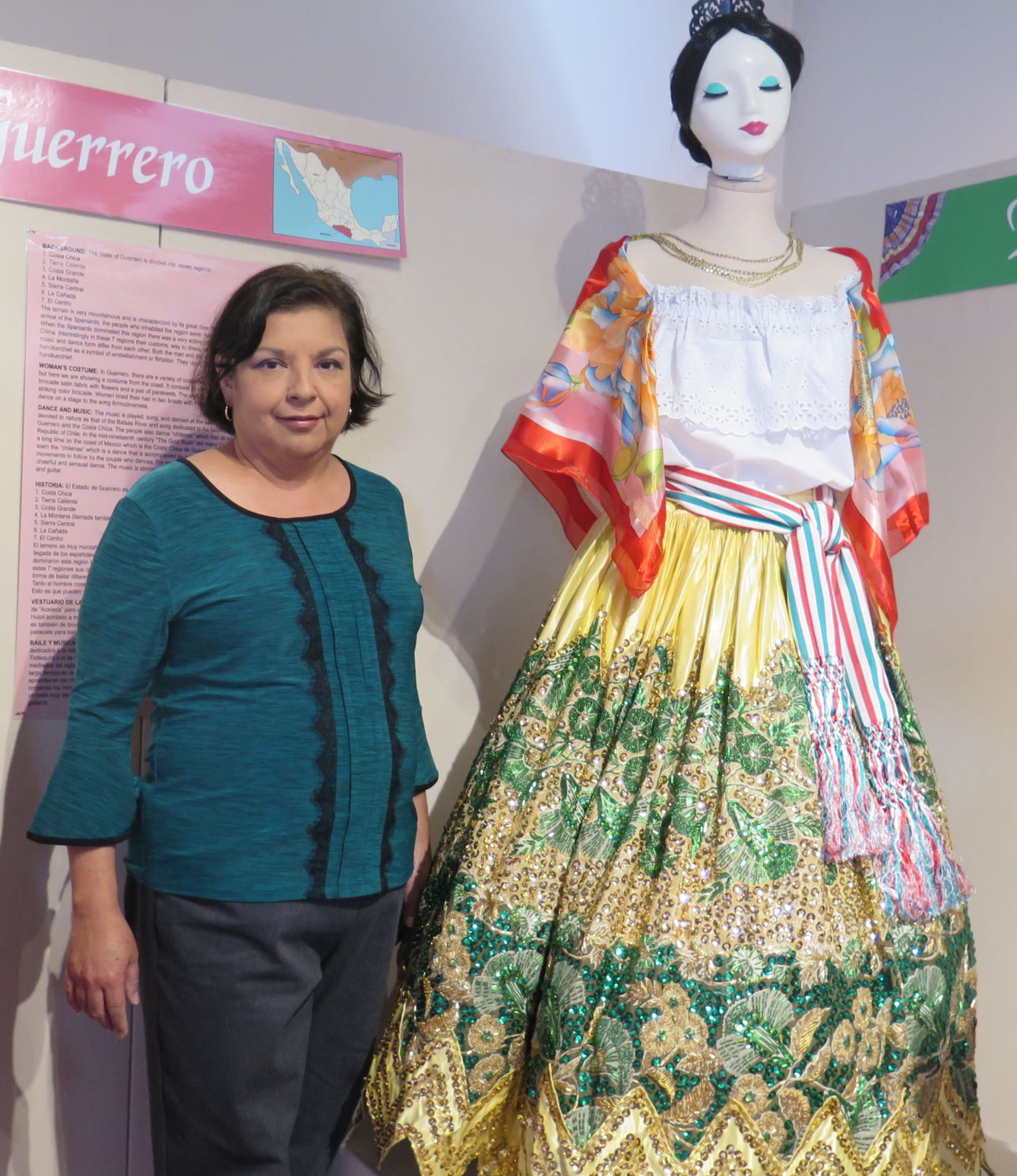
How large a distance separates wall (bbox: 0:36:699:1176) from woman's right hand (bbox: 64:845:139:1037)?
38cm

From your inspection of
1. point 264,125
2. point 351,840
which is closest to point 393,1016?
point 351,840

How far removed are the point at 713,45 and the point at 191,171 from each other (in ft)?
2.40

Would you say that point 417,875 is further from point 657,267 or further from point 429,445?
point 657,267

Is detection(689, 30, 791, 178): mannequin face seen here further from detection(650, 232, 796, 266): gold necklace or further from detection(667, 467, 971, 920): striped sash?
detection(667, 467, 971, 920): striped sash

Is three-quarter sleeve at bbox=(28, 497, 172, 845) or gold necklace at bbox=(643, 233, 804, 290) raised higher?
gold necklace at bbox=(643, 233, 804, 290)

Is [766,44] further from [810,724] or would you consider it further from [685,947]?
[685,947]

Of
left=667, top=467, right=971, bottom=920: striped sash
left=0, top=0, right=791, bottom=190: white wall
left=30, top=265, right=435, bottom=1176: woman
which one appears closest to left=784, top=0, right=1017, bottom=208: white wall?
left=0, top=0, right=791, bottom=190: white wall

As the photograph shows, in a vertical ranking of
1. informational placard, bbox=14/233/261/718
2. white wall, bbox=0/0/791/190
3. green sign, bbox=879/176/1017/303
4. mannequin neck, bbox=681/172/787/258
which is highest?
white wall, bbox=0/0/791/190

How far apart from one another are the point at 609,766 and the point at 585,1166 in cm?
43

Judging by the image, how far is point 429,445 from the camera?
1916 millimetres

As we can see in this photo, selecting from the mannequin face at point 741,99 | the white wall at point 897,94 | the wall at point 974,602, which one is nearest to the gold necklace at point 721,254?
the mannequin face at point 741,99

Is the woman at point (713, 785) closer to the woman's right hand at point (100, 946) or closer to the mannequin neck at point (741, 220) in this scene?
the mannequin neck at point (741, 220)

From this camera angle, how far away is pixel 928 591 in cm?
205

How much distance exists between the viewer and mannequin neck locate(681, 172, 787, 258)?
161 centimetres
